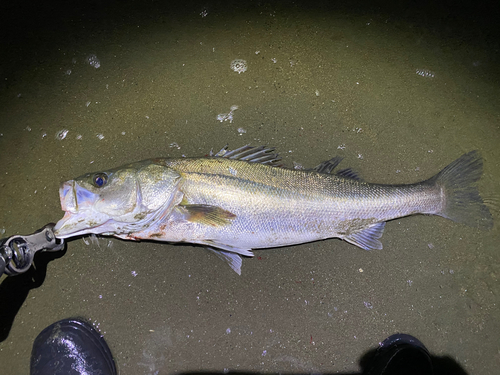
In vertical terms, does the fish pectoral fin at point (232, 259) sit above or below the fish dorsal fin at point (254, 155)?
below

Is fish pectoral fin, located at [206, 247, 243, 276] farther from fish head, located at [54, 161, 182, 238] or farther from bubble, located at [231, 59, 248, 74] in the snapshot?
bubble, located at [231, 59, 248, 74]

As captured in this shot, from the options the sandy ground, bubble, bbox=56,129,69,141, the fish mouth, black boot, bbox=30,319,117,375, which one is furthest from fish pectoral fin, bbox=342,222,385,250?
Answer: bubble, bbox=56,129,69,141

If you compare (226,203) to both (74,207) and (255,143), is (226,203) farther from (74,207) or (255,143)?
(74,207)

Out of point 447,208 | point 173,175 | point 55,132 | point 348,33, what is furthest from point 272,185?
point 55,132

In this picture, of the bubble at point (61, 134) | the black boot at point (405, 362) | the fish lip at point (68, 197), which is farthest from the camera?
the bubble at point (61, 134)

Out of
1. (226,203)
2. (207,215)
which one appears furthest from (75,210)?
(226,203)

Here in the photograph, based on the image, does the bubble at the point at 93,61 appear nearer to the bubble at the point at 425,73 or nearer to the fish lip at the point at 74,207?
the fish lip at the point at 74,207

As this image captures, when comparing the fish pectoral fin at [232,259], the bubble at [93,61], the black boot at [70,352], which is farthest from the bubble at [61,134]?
the fish pectoral fin at [232,259]
